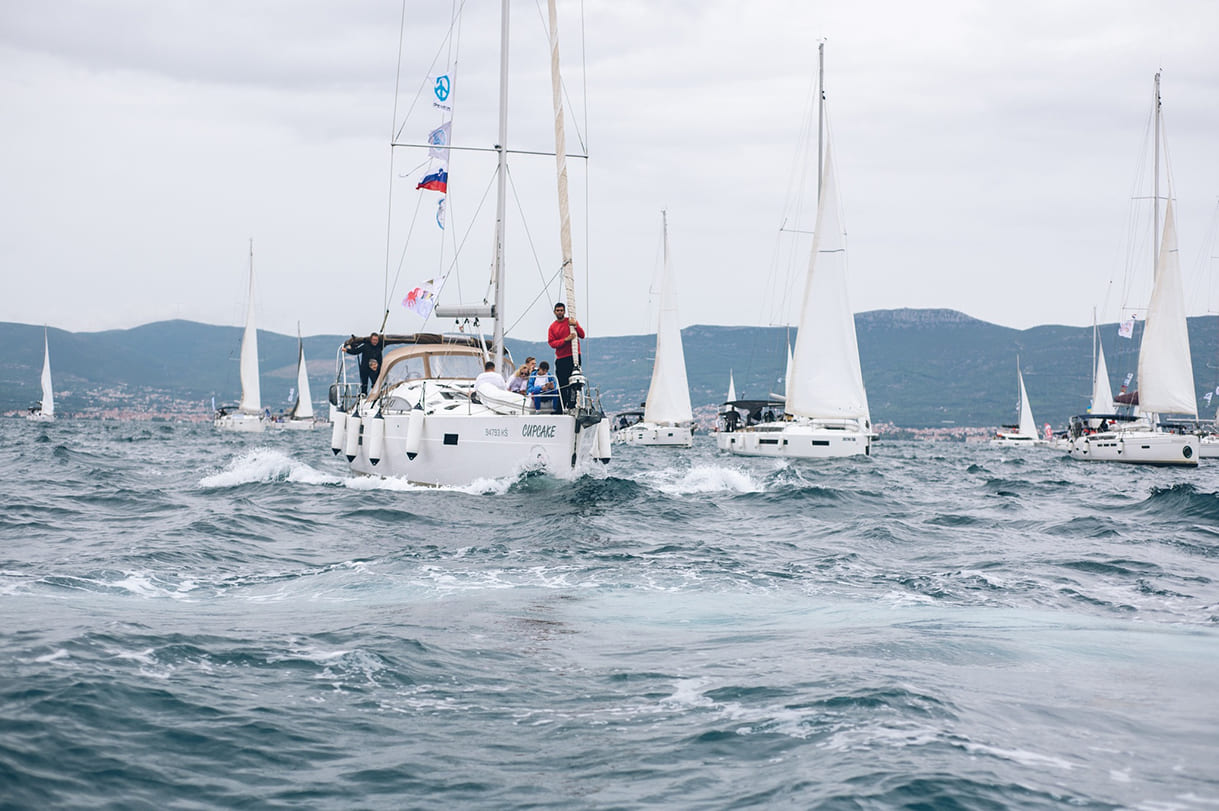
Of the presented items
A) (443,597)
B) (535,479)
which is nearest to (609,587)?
(443,597)

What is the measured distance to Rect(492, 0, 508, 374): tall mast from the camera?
19438 mm

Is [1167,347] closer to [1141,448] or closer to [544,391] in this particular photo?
[1141,448]

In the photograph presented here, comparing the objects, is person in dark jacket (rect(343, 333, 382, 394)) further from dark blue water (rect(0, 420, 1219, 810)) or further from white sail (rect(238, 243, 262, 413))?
white sail (rect(238, 243, 262, 413))

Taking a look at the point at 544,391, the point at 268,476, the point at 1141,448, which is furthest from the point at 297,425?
the point at 544,391

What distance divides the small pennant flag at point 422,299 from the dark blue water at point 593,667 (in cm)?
731

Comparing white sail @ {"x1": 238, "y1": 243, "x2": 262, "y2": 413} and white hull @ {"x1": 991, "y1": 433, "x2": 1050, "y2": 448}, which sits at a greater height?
white sail @ {"x1": 238, "y1": 243, "x2": 262, "y2": 413}

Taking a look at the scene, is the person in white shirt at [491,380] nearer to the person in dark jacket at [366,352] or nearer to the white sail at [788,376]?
the person in dark jacket at [366,352]

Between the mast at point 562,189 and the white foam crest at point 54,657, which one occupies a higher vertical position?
the mast at point 562,189

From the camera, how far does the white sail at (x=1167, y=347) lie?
3828cm

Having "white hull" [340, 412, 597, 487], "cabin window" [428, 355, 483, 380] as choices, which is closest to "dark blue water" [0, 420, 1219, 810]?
"white hull" [340, 412, 597, 487]

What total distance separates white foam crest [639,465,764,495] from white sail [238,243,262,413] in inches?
1992

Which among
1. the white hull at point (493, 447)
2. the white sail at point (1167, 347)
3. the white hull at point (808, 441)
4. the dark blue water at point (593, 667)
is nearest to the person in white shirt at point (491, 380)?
the white hull at point (493, 447)

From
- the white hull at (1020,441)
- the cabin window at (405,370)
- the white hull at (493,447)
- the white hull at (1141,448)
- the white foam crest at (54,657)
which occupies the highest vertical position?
the cabin window at (405,370)

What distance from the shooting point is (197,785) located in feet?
12.4
